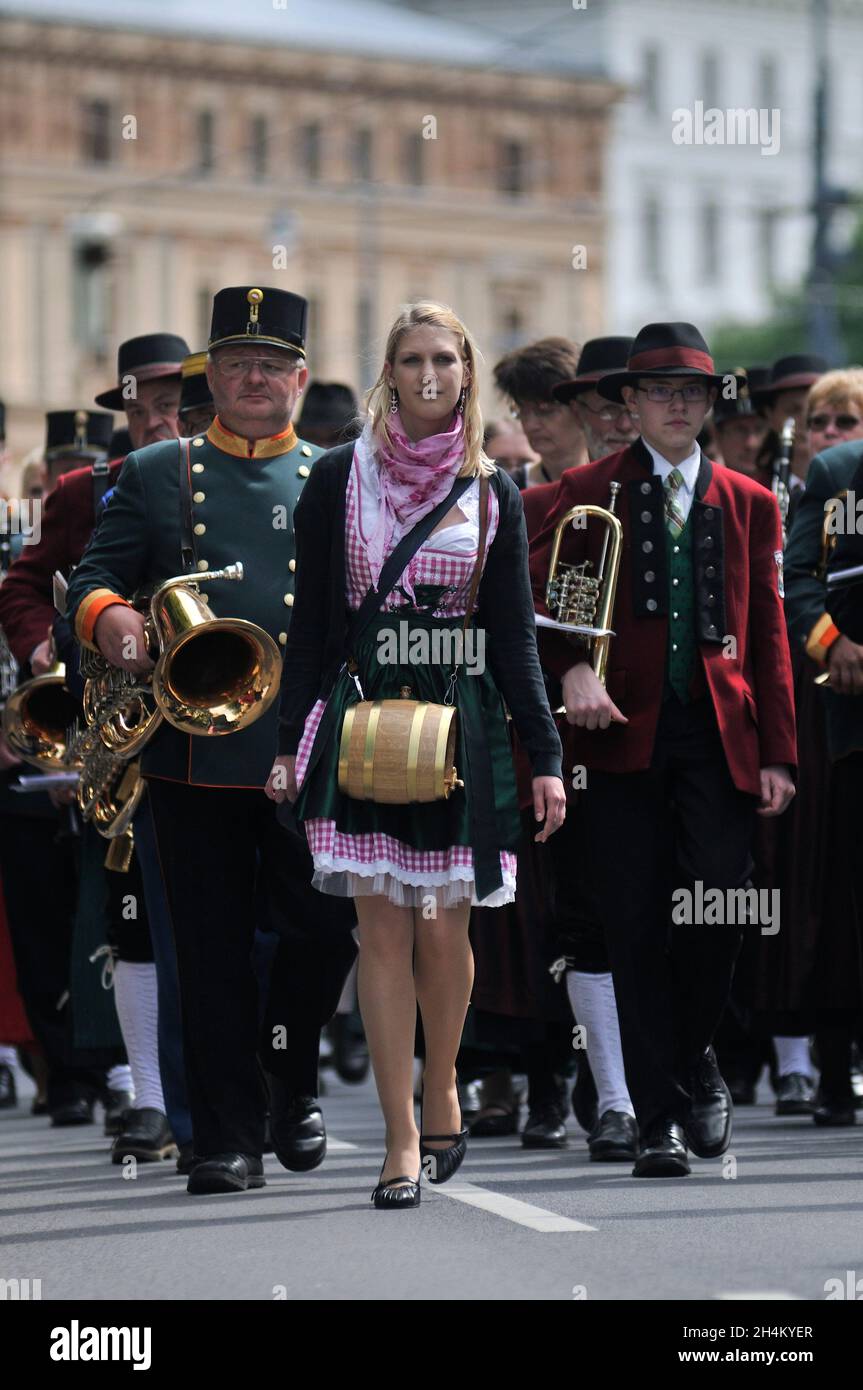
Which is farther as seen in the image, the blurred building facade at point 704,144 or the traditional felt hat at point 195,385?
the blurred building facade at point 704,144

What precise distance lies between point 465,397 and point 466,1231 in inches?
82.6

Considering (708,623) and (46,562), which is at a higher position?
(46,562)

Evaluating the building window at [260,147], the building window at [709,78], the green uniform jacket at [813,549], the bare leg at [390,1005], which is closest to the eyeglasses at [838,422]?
the green uniform jacket at [813,549]

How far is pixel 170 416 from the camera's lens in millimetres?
11211

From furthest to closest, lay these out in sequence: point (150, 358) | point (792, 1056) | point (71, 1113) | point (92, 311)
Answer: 1. point (92, 311)
2. point (71, 1113)
3. point (792, 1056)
4. point (150, 358)

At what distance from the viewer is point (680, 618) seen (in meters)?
9.76

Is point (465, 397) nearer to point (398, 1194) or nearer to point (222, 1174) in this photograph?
point (398, 1194)

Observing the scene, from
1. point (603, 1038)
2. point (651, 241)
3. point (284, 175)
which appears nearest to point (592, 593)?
point (603, 1038)

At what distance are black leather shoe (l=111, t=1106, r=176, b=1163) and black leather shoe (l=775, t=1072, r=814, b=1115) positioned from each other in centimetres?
242

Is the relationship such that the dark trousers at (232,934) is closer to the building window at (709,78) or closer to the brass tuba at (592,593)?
the brass tuba at (592,593)

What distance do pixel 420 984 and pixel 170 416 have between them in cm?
291

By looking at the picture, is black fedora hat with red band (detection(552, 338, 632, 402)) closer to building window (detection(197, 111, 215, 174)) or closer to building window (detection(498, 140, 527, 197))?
building window (detection(197, 111, 215, 174))

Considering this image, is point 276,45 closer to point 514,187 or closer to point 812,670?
point 514,187

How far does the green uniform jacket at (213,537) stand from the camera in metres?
9.33
